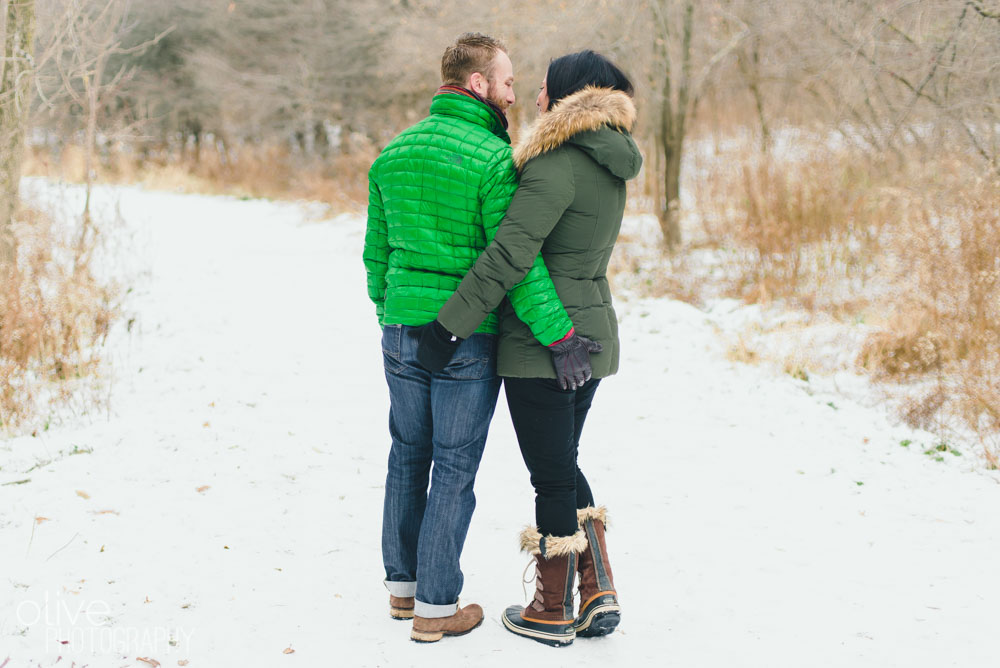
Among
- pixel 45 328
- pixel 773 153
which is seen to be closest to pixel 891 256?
pixel 773 153

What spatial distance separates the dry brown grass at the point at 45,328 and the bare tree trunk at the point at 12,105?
0.39 feet

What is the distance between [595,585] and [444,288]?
1.26 metres

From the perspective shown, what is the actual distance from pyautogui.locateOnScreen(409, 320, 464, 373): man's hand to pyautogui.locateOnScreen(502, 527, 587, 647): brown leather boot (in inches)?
30.6

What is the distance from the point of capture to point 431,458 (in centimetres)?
295

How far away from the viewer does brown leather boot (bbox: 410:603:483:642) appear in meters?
2.83

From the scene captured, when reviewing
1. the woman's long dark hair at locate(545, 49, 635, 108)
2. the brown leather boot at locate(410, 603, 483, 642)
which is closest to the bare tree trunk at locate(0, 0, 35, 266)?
the brown leather boot at locate(410, 603, 483, 642)

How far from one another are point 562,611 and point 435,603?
1.52ft

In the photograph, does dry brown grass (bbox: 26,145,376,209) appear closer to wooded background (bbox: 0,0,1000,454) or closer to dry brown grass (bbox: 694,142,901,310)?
wooded background (bbox: 0,0,1000,454)

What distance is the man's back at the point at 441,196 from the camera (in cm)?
258

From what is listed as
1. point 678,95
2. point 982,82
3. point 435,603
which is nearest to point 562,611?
point 435,603

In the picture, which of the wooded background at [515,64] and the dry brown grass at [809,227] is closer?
the wooded background at [515,64]

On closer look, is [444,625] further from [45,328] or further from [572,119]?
[45,328]

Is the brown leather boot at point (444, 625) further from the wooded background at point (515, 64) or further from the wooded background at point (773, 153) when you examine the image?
the wooded background at point (515, 64)

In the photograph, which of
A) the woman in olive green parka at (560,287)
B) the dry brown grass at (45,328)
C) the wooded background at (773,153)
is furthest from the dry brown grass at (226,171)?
the woman in olive green parka at (560,287)
